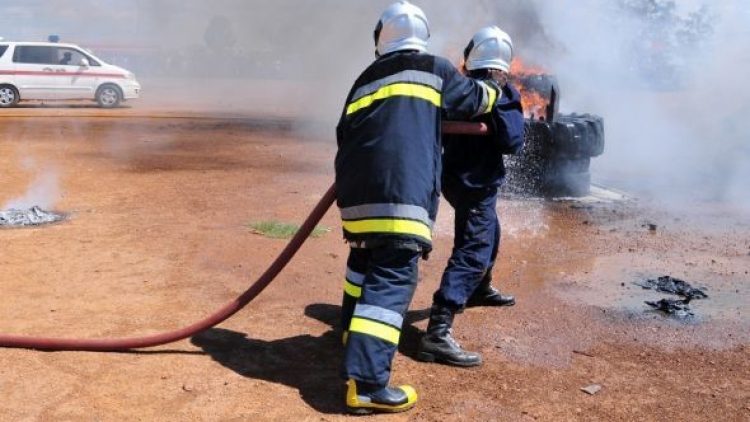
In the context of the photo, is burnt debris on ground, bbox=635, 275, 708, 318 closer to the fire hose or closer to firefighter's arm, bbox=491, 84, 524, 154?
firefighter's arm, bbox=491, 84, 524, 154

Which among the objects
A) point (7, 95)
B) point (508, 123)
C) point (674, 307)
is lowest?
point (674, 307)

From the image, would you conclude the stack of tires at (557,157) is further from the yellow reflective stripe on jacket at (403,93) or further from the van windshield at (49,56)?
the van windshield at (49,56)

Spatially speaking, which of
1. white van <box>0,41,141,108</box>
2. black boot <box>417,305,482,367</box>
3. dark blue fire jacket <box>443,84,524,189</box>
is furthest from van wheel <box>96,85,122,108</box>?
black boot <box>417,305,482,367</box>

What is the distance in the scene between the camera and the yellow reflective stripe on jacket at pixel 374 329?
308 cm

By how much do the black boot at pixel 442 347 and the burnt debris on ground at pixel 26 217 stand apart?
13.6 feet

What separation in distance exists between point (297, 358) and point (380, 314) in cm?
76

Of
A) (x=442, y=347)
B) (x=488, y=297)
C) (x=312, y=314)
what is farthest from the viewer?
(x=488, y=297)

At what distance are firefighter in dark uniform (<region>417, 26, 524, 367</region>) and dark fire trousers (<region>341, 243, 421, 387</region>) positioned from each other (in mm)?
531

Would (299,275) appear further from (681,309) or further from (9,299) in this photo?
(681,309)

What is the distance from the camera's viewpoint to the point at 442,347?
362cm

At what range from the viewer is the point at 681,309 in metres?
4.50

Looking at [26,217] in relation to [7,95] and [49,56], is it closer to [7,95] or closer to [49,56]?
[7,95]

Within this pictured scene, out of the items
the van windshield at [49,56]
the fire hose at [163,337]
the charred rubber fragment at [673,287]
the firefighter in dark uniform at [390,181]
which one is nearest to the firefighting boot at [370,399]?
the firefighter in dark uniform at [390,181]

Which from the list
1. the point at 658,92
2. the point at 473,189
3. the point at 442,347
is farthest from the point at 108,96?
the point at 658,92
